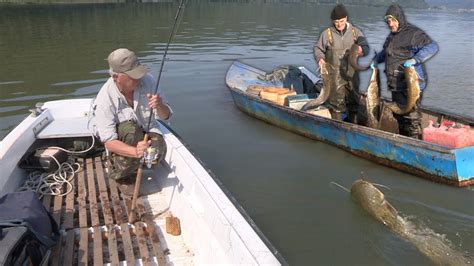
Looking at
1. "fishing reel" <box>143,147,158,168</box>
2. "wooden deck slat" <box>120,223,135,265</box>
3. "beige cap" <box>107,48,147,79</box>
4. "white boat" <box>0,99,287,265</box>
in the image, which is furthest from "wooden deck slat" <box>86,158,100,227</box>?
"beige cap" <box>107,48,147,79</box>

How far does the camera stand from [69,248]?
3717mm

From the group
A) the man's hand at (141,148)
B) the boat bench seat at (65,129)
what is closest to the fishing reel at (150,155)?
the man's hand at (141,148)

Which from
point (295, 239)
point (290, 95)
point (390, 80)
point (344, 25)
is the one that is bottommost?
point (295, 239)

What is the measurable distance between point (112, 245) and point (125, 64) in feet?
5.55

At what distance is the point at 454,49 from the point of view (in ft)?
67.3

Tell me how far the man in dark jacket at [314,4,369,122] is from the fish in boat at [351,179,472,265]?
292 centimetres

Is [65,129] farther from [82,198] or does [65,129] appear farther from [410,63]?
[410,63]

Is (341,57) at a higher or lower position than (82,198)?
higher

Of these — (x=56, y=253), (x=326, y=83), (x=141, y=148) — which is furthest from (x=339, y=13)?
(x=56, y=253)

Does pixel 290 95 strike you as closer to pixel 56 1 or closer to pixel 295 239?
pixel 295 239

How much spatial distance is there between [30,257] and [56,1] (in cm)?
4594

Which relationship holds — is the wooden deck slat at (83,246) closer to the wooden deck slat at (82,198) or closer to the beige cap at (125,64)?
the wooden deck slat at (82,198)

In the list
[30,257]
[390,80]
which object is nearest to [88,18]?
[390,80]

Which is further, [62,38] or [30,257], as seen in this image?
[62,38]
